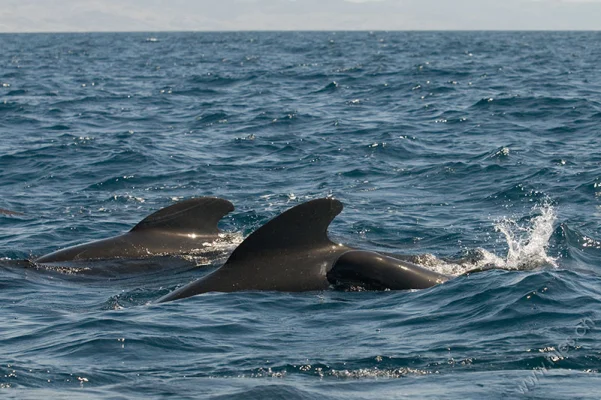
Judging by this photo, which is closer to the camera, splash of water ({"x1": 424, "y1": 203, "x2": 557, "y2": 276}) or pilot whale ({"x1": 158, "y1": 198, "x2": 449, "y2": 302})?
pilot whale ({"x1": 158, "y1": 198, "x2": 449, "y2": 302})

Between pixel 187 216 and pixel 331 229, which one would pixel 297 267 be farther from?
pixel 331 229

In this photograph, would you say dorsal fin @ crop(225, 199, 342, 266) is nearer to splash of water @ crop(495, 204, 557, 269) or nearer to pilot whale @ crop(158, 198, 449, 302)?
pilot whale @ crop(158, 198, 449, 302)

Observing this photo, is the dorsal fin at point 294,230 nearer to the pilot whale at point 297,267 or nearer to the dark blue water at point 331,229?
the pilot whale at point 297,267

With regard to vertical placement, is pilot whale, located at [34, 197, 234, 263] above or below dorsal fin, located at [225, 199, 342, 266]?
below

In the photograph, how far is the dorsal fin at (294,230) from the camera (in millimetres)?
10758

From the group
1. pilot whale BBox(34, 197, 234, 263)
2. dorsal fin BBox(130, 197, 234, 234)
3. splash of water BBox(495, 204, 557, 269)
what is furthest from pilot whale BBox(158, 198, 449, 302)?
dorsal fin BBox(130, 197, 234, 234)

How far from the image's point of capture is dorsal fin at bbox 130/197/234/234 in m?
13.8

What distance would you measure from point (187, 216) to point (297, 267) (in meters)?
3.17

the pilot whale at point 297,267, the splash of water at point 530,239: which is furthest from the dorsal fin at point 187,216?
the splash of water at point 530,239

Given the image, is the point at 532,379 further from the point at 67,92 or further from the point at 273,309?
the point at 67,92

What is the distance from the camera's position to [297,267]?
11086 mm

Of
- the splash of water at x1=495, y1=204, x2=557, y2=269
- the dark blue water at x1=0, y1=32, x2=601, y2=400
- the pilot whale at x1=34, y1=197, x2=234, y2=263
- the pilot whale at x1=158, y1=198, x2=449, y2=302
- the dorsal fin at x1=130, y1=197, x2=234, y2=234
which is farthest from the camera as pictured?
the dorsal fin at x1=130, y1=197, x2=234, y2=234

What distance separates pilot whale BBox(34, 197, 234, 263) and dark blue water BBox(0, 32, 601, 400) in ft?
1.36

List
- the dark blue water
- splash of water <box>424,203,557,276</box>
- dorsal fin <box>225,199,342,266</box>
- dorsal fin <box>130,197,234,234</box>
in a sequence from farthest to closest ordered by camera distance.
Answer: dorsal fin <box>130,197,234,234</box>, splash of water <box>424,203,557,276</box>, dorsal fin <box>225,199,342,266</box>, the dark blue water
